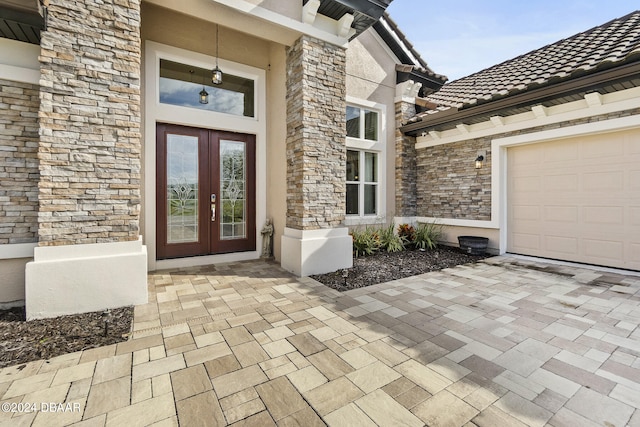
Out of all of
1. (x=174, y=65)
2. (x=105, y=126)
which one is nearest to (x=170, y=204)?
A: (x=105, y=126)

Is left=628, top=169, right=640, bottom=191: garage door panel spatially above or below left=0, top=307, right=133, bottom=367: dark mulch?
above

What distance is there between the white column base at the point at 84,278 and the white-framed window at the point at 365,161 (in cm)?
445

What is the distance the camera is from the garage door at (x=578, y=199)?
471 centimetres

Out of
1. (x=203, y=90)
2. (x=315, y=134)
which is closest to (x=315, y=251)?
(x=315, y=134)

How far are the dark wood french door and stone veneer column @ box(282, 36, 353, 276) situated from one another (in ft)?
3.46

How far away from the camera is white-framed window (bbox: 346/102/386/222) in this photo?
6.75 meters

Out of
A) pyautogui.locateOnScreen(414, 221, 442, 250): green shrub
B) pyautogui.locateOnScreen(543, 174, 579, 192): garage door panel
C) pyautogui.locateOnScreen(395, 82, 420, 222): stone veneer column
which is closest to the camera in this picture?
pyautogui.locateOnScreen(543, 174, 579, 192): garage door panel

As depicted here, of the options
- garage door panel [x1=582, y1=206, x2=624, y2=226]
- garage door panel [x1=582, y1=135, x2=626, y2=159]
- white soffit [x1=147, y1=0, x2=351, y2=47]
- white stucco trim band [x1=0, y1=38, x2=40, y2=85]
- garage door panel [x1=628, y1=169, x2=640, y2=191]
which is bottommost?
garage door panel [x1=582, y1=206, x2=624, y2=226]

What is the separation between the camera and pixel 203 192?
5.20 m

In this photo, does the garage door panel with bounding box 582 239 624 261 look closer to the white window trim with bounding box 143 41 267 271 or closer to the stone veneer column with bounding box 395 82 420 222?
the stone veneer column with bounding box 395 82 420 222

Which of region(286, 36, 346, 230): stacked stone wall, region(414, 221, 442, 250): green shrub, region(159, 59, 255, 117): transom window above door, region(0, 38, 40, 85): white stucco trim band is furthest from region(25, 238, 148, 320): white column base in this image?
region(414, 221, 442, 250): green shrub

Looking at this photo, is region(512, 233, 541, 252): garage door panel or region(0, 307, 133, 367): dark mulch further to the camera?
region(512, 233, 541, 252): garage door panel

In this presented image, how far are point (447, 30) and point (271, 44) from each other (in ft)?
14.6

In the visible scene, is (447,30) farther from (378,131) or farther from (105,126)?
(105,126)
